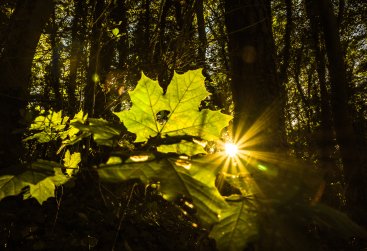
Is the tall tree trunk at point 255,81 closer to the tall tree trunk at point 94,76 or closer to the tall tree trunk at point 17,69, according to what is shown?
the tall tree trunk at point 94,76

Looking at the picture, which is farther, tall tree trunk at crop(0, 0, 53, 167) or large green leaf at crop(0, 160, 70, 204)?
tall tree trunk at crop(0, 0, 53, 167)

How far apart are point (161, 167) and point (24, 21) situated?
505 centimetres

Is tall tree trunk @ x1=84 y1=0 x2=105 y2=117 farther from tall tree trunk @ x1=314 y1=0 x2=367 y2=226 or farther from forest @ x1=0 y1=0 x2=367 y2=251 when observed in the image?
tall tree trunk @ x1=314 y1=0 x2=367 y2=226

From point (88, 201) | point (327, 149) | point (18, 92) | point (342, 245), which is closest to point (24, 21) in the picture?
point (18, 92)

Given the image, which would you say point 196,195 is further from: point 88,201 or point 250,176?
point 88,201

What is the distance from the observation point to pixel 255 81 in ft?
8.05

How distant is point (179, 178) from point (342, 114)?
746 centimetres

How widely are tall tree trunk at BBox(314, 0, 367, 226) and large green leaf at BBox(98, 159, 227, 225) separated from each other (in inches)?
230

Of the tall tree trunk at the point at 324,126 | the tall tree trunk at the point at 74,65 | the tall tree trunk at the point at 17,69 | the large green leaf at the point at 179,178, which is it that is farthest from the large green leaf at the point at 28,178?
the tall tree trunk at the point at 324,126

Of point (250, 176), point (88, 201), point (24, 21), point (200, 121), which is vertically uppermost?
point (24, 21)

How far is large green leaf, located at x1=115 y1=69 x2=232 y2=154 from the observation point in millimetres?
1067

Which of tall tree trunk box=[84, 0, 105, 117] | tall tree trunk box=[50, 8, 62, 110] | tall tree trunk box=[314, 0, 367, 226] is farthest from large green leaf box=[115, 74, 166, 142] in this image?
tall tree trunk box=[314, 0, 367, 226]

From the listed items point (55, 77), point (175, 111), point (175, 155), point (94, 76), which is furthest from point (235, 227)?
point (55, 77)

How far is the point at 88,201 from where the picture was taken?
4656mm
